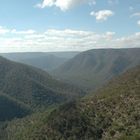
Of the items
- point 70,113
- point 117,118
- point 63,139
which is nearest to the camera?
point 117,118

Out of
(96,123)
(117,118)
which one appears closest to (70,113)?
(96,123)

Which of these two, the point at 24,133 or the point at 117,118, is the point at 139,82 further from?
the point at 24,133

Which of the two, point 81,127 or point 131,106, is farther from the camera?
point 81,127

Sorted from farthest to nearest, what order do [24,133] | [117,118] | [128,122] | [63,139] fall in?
1. [24,133]
2. [63,139]
3. [117,118]
4. [128,122]

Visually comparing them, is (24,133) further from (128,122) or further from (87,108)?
(128,122)

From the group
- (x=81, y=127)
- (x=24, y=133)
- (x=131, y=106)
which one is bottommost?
(x=24, y=133)

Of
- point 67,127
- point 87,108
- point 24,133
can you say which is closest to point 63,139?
point 67,127

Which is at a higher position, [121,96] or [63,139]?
[121,96]
